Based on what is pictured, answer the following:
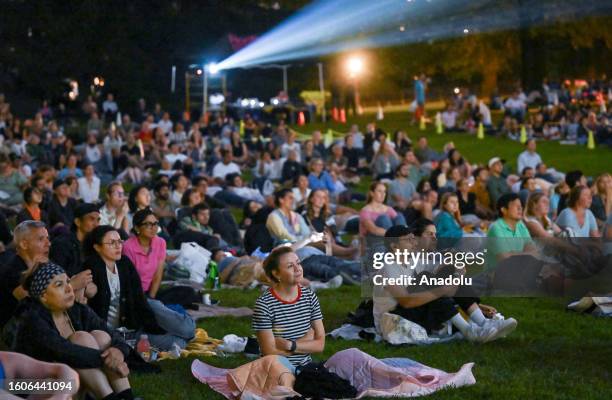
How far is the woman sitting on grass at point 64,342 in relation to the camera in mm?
7297

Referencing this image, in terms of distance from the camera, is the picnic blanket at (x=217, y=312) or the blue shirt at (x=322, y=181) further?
the blue shirt at (x=322, y=181)

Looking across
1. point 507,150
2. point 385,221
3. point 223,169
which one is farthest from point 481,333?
point 507,150

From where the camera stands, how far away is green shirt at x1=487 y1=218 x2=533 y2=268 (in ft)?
40.1

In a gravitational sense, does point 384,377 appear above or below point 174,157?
below

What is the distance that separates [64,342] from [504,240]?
6.14 meters

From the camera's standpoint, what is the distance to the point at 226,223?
15398mm

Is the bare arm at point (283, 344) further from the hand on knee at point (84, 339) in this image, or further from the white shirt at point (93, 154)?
the white shirt at point (93, 154)

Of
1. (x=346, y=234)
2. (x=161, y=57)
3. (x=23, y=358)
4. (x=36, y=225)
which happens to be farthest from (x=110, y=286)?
(x=161, y=57)

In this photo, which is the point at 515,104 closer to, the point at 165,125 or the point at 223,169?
the point at 165,125

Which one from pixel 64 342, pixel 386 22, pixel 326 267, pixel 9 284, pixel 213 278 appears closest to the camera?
pixel 64 342

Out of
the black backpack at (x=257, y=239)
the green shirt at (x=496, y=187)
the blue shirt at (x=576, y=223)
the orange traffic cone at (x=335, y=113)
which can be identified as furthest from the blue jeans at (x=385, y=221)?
the orange traffic cone at (x=335, y=113)

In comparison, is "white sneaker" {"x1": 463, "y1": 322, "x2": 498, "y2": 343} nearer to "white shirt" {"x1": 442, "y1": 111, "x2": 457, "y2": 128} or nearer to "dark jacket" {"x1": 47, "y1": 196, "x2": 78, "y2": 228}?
"dark jacket" {"x1": 47, "y1": 196, "x2": 78, "y2": 228}

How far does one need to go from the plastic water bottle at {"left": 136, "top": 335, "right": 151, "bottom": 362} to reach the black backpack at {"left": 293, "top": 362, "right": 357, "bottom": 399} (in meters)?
1.75

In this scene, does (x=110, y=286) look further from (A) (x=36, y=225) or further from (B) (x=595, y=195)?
(B) (x=595, y=195)
